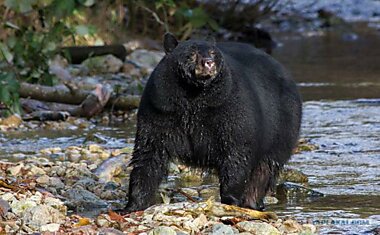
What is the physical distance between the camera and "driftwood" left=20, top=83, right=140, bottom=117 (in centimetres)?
1009

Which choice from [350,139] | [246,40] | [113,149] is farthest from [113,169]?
[246,40]

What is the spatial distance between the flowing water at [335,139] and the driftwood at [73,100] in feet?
1.28

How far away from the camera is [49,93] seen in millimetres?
10180

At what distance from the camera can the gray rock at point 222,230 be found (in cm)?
504

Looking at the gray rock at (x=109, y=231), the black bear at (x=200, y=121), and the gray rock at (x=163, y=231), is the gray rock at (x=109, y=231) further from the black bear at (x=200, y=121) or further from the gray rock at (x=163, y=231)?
the black bear at (x=200, y=121)

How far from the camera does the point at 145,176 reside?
5684 mm

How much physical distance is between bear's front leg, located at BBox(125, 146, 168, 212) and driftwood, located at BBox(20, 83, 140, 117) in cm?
441

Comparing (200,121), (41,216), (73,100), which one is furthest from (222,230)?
(73,100)

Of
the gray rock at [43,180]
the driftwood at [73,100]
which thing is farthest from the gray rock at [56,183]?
the driftwood at [73,100]

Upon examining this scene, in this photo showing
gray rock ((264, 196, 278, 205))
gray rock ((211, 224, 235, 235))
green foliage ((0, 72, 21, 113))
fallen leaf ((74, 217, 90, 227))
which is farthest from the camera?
green foliage ((0, 72, 21, 113))

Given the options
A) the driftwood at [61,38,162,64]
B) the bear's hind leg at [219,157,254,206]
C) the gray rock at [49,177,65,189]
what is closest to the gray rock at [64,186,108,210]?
the gray rock at [49,177,65,189]

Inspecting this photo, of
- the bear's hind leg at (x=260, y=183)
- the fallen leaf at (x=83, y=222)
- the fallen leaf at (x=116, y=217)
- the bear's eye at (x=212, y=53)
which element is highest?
the bear's eye at (x=212, y=53)

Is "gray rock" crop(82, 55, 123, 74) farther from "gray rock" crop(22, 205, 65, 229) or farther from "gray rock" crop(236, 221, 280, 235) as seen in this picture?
"gray rock" crop(236, 221, 280, 235)

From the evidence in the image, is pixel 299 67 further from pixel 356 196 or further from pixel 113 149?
pixel 356 196
